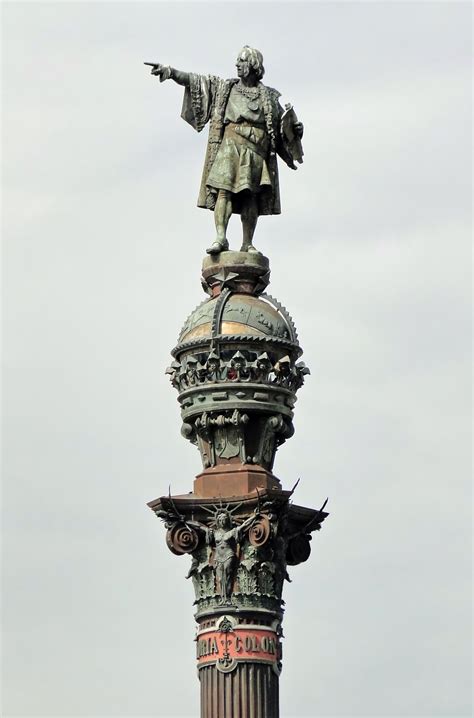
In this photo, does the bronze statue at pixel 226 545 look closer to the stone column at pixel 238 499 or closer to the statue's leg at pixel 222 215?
the stone column at pixel 238 499

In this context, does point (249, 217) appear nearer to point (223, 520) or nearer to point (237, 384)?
point (237, 384)

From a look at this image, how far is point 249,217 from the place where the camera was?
5728cm

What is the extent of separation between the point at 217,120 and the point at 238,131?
545mm

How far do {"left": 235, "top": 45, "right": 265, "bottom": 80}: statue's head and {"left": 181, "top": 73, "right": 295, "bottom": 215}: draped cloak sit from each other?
0.39 metres

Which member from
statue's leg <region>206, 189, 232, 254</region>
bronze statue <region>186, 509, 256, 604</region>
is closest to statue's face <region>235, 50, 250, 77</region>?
statue's leg <region>206, 189, 232, 254</region>

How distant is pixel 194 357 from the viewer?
54.7m

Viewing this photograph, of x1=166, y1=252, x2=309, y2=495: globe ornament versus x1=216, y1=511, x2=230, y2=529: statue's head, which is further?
x1=166, y1=252, x2=309, y2=495: globe ornament

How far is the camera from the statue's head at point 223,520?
53406mm

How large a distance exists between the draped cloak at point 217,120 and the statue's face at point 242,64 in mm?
361

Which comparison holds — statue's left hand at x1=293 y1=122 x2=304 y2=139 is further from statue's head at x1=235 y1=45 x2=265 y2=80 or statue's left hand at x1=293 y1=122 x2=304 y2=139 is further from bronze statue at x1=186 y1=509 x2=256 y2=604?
bronze statue at x1=186 y1=509 x2=256 y2=604

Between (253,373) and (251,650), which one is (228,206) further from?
(251,650)

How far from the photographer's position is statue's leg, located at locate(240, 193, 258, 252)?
57.2 metres

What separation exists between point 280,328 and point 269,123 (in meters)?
5.00

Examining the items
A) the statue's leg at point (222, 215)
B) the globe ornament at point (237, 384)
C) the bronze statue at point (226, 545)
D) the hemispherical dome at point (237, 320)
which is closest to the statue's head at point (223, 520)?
the bronze statue at point (226, 545)
